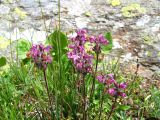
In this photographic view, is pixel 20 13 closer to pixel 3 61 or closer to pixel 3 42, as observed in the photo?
pixel 3 42

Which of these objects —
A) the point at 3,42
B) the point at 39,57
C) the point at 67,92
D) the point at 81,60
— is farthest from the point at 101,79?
the point at 3,42

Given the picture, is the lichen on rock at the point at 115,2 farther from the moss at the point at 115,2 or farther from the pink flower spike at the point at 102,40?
the pink flower spike at the point at 102,40

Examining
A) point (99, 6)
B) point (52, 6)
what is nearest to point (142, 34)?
point (99, 6)

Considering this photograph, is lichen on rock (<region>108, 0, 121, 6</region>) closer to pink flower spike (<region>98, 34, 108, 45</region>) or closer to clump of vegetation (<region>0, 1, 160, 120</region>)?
clump of vegetation (<region>0, 1, 160, 120</region>)

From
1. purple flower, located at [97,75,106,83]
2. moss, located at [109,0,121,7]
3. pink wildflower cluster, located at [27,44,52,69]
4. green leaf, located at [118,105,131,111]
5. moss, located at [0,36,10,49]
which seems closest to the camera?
pink wildflower cluster, located at [27,44,52,69]

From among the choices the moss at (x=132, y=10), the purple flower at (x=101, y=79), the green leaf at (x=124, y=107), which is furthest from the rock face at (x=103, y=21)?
the purple flower at (x=101, y=79)

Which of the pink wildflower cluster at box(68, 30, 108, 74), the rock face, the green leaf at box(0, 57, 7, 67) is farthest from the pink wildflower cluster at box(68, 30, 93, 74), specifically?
the rock face
